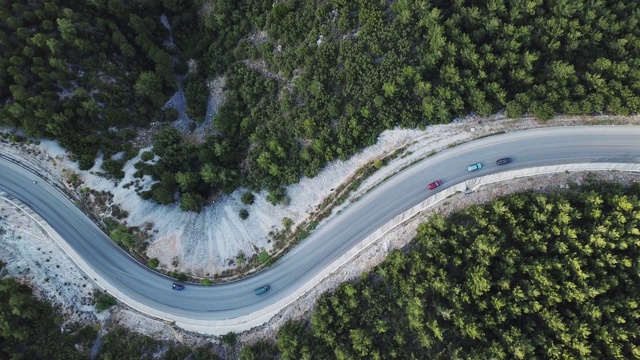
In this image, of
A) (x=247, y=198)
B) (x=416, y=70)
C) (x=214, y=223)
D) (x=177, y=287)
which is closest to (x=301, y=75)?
(x=416, y=70)

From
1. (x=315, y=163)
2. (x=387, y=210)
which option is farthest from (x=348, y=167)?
(x=387, y=210)

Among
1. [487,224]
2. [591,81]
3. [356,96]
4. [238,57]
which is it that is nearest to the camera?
[487,224]

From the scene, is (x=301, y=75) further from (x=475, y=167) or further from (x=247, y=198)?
(x=475, y=167)

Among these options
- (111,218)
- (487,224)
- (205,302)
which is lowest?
(487,224)

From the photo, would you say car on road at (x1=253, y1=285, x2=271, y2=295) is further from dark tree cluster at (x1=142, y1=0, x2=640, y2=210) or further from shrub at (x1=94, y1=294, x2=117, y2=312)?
shrub at (x1=94, y1=294, x2=117, y2=312)

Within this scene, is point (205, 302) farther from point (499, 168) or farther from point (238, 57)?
point (499, 168)

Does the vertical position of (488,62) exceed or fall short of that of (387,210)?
it exceeds it
